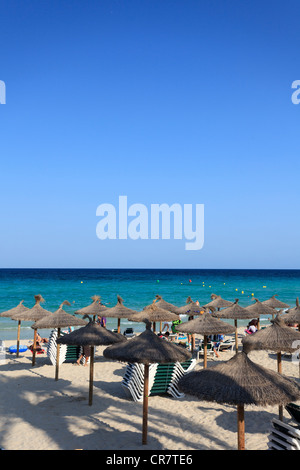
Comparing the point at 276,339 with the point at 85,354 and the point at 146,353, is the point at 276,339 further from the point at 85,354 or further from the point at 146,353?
the point at 85,354

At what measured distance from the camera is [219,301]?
18391mm

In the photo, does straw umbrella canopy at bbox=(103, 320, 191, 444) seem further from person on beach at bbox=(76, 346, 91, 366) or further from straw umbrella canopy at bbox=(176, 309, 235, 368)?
person on beach at bbox=(76, 346, 91, 366)

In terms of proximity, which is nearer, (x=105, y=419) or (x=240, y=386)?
(x=240, y=386)

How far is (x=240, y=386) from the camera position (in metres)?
5.10

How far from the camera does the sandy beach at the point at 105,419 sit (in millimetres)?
7168

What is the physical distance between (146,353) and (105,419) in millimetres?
2721

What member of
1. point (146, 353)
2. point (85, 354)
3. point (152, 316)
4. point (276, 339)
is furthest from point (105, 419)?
point (85, 354)

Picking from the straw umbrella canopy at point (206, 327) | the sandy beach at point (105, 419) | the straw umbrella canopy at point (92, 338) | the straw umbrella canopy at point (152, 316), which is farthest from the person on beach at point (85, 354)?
the straw umbrella canopy at point (92, 338)

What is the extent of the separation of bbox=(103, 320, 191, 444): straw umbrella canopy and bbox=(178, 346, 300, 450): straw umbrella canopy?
118cm

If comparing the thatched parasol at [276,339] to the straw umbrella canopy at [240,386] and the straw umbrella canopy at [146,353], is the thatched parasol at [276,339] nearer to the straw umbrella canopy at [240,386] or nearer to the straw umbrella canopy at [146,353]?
the straw umbrella canopy at [146,353]

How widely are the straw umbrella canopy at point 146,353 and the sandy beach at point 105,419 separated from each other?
0.95 meters
